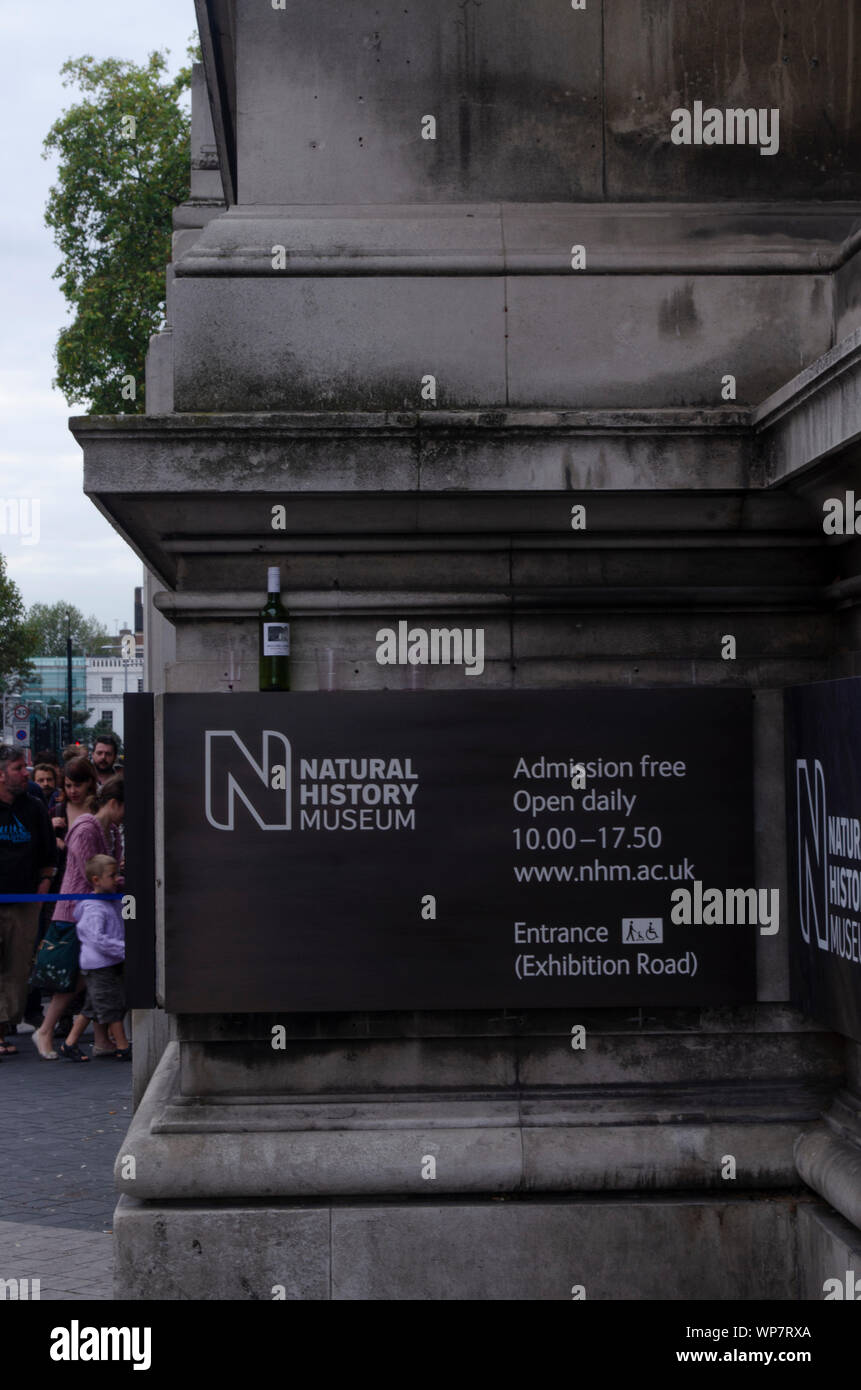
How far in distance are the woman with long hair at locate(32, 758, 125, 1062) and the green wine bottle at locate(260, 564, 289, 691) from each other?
20.3 ft

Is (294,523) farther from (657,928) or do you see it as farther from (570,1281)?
(570,1281)

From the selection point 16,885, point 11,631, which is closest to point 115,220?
point 16,885

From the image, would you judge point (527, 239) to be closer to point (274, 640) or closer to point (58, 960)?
point (274, 640)

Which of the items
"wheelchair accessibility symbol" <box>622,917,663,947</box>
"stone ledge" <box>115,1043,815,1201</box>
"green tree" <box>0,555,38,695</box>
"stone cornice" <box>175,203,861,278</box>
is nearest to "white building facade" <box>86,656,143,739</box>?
"green tree" <box>0,555,38,695</box>

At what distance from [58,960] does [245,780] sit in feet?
22.0

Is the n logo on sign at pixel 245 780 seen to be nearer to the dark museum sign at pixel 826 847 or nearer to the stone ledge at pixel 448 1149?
the stone ledge at pixel 448 1149

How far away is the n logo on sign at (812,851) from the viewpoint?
18.0ft

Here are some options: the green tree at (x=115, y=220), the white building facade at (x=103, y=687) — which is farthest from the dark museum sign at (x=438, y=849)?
the white building facade at (x=103, y=687)

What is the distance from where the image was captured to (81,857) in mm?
11578

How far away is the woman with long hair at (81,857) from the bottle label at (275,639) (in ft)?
20.5

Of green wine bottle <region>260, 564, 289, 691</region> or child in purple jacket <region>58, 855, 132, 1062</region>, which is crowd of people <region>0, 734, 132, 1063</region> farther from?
green wine bottle <region>260, 564, 289, 691</region>

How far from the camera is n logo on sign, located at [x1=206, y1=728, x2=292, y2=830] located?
5758 mm
